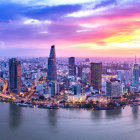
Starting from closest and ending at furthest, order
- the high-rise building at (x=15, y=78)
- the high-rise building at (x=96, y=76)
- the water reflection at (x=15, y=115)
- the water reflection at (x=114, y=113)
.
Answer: the water reflection at (x=15, y=115) → the water reflection at (x=114, y=113) → the high-rise building at (x=15, y=78) → the high-rise building at (x=96, y=76)

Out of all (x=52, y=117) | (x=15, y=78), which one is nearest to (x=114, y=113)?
(x=52, y=117)

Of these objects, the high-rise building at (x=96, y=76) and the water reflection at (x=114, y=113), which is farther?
the high-rise building at (x=96, y=76)

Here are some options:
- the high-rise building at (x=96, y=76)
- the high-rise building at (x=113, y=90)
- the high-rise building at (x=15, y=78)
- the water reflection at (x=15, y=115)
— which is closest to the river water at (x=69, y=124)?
the water reflection at (x=15, y=115)

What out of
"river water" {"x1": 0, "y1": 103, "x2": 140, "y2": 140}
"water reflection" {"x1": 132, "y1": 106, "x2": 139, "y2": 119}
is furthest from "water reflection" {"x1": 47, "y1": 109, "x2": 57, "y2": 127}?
"water reflection" {"x1": 132, "y1": 106, "x2": 139, "y2": 119}

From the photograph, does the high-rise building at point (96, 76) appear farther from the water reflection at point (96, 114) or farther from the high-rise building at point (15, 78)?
the water reflection at point (96, 114)

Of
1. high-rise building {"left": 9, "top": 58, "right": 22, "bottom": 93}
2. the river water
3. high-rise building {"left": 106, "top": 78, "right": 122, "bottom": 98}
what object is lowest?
the river water

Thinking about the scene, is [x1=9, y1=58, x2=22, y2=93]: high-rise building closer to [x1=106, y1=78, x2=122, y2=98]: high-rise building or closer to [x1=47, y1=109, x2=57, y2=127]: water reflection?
[x1=106, y1=78, x2=122, y2=98]: high-rise building

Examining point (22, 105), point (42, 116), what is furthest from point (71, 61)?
point (42, 116)
